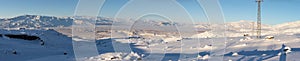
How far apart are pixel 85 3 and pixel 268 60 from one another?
8196 mm

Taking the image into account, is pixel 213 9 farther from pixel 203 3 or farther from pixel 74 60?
pixel 74 60

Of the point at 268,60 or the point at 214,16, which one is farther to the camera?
the point at 268,60

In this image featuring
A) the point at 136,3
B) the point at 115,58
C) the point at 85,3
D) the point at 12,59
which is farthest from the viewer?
the point at 12,59

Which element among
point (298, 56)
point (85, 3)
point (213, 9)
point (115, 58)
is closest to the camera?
point (85, 3)

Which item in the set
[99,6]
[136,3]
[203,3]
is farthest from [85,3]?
[203,3]

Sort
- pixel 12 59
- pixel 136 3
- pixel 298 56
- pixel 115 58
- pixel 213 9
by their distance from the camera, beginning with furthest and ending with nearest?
1. pixel 12 59
2. pixel 115 58
3. pixel 298 56
4. pixel 136 3
5. pixel 213 9

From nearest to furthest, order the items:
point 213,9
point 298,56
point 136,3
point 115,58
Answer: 1. point 213,9
2. point 136,3
3. point 298,56
4. point 115,58

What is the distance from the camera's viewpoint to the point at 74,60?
1962 centimetres

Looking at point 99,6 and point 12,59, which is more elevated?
point 99,6

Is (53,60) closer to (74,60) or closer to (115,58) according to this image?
(74,60)

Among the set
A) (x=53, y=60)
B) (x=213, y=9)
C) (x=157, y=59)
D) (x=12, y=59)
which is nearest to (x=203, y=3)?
(x=213, y=9)

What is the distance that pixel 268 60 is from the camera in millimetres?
16391

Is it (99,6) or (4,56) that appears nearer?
(99,6)

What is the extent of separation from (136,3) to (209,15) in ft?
10.6
